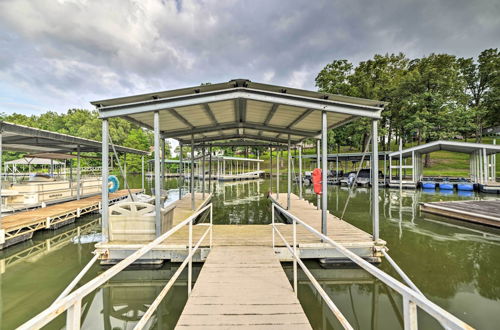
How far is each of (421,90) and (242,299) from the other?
105ft

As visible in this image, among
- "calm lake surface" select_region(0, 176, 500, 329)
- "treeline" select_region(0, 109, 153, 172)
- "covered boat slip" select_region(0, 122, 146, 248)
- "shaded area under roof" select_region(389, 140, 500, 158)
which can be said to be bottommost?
"calm lake surface" select_region(0, 176, 500, 329)

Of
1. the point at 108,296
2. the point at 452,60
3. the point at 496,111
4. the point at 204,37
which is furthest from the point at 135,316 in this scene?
the point at 496,111

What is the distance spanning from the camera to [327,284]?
4004mm

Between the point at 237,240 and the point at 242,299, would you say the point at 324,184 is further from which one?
the point at 242,299

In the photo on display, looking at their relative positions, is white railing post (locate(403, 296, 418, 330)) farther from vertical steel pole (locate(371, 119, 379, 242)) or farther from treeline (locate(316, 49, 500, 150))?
treeline (locate(316, 49, 500, 150))

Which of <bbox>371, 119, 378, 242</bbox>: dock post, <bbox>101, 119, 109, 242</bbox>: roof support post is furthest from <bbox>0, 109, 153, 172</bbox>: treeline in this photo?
<bbox>371, 119, 378, 242</bbox>: dock post

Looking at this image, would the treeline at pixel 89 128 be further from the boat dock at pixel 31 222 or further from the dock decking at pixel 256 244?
the dock decking at pixel 256 244

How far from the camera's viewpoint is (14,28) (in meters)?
15.5

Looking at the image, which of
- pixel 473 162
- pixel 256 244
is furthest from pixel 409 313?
pixel 473 162

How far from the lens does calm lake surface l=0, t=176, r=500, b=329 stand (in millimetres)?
3129

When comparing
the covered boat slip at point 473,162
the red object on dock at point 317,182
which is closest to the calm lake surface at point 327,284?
the red object on dock at point 317,182

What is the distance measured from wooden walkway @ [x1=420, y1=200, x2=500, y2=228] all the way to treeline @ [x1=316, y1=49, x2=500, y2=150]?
1652 centimetres

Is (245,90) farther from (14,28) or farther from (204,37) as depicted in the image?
(14,28)

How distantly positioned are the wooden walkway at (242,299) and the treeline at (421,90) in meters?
24.9
